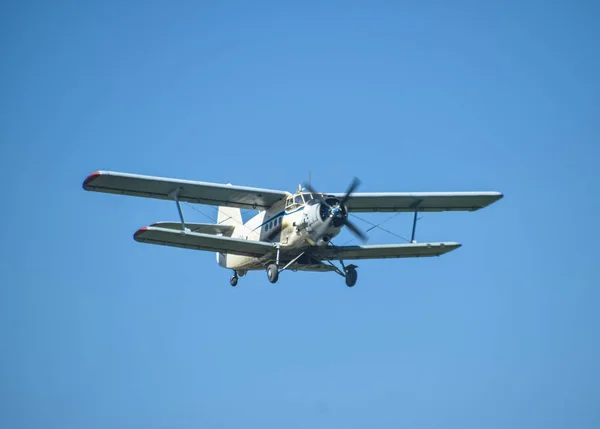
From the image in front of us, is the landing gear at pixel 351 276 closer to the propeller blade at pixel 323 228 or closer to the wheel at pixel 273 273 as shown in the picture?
the propeller blade at pixel 323 228

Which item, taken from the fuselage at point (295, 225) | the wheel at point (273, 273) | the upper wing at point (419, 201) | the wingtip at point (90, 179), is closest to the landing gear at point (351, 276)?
the fuselage at point (295, 225)

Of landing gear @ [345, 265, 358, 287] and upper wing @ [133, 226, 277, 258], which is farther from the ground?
upper wing @ [133, 226, 277, 258]

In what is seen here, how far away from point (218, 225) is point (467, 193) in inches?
377

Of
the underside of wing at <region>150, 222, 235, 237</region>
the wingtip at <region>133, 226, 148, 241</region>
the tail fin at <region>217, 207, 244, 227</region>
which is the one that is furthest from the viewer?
the tail fin at <region>217, 207, 244, 227</region>

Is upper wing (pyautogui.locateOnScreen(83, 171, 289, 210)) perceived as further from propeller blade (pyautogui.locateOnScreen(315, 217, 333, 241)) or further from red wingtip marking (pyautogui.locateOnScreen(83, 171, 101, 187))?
propeller blade (pyautogui.locateOnScreen(315, 217, 333, 241))

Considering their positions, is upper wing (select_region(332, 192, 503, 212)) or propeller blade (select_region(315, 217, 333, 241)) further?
upper wing (select_region(332, 192, 503, 212))

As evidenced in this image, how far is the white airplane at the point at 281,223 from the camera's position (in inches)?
1411

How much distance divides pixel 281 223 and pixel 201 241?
297 centimetres

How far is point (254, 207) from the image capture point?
3906 centimetres

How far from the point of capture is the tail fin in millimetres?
41316

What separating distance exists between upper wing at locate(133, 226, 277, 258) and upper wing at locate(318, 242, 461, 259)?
2.19m

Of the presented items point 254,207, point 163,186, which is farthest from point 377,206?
point 163,186

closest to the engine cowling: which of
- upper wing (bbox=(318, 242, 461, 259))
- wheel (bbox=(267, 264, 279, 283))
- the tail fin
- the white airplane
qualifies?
the white airplane

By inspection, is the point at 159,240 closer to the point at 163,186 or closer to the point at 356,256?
the point at 163,186
